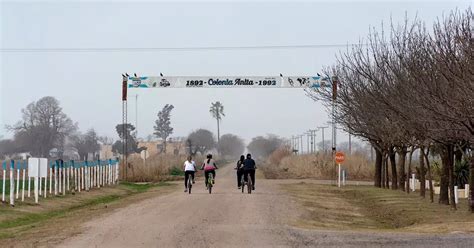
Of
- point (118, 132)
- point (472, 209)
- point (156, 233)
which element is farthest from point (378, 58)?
point (118, 132)

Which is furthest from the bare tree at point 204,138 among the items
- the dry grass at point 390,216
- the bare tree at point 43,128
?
the dry grass at point 390,216

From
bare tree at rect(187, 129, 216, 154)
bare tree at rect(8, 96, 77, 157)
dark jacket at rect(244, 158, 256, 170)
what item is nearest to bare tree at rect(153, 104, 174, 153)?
bare tree at rect(187, 129, 216, 154)

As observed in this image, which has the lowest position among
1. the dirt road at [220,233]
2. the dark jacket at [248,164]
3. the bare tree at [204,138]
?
the dirt road at [220,233]

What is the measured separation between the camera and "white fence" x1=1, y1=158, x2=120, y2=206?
29.9 meters

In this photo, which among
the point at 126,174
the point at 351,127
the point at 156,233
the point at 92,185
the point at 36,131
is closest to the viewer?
the point at 156,233

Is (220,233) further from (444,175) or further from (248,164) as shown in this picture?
(248,164)

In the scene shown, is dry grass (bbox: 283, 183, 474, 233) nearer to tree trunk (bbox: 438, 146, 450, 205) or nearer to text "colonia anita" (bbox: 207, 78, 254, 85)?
tree trunk (bbox: 438, 146, 450, 205)

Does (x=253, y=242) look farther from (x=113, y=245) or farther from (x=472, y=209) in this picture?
(x=472, y=209)

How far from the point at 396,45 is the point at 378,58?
10.5 ft

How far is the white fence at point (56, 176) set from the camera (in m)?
29.9

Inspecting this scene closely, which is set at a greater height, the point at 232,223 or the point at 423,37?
the point at 423,37

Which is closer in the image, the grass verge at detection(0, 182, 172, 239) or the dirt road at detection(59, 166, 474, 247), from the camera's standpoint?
the dirt road at detection(59, 166, 474, 247)

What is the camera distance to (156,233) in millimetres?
15719

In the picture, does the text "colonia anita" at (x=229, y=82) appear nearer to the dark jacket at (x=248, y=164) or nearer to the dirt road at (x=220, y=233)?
the dark jacket at (x=248, y=164)
